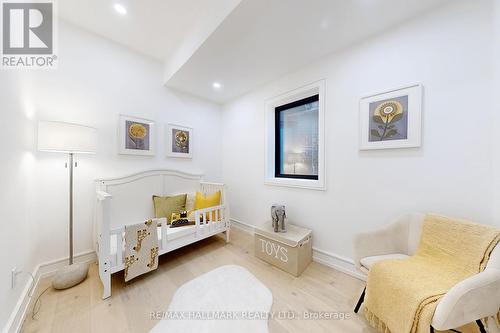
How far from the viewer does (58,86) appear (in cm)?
185

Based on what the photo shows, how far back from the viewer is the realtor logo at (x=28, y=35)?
51.0 inches

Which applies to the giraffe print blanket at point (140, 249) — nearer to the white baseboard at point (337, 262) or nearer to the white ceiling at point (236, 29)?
the white baseboard at point (337, 262)

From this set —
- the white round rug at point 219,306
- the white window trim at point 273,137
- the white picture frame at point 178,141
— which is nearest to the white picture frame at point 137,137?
the white picture frame at point 178,141

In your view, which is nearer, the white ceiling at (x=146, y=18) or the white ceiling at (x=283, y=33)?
the white ceiling at (x=283, y=33)

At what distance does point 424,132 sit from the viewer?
1439 millimetres

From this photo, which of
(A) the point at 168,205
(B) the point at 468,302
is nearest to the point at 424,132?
(B) the point at 468,302

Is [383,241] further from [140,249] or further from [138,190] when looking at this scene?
[138,190]

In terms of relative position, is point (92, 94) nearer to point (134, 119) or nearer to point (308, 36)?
point (134, 119)

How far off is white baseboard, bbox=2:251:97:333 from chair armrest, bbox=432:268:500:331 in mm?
2374

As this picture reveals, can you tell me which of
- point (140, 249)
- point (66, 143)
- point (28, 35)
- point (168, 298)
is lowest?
point (168, 298)

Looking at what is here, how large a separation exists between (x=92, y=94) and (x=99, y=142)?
0.56 m

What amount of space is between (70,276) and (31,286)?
0.79ft

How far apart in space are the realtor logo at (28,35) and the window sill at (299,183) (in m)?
2.59

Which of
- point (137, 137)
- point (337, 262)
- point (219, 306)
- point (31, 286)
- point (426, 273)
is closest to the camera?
point (426, 273)
